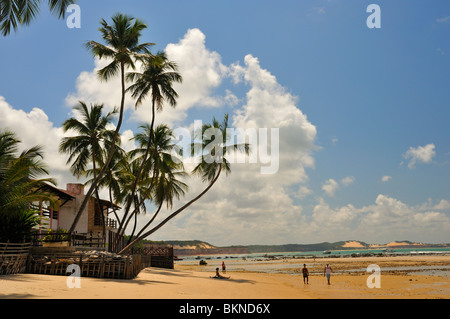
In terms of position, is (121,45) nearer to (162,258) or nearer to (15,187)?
(15,187)

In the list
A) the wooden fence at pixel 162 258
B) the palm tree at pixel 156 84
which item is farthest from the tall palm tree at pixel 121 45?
the wooden fence at pixel 162 258

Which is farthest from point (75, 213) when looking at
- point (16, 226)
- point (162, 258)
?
point (16, 226)

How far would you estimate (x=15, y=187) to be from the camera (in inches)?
714

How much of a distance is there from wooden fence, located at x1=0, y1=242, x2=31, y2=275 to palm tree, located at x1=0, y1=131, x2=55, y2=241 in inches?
25.8

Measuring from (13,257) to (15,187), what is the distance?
326 centimetres

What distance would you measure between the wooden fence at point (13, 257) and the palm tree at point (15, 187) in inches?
25.8

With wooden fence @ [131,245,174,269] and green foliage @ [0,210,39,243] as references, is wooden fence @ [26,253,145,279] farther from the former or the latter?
wooden fence @ [131,245,174,269]

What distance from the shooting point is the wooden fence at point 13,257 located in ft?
54.5

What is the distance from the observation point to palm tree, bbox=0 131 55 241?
17.5 m

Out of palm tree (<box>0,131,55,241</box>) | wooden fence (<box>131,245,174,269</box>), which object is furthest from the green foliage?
wooden fence (<box>131,245,174,269</box>)

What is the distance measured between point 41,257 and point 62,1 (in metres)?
12.2

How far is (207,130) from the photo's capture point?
3259 centimetres
